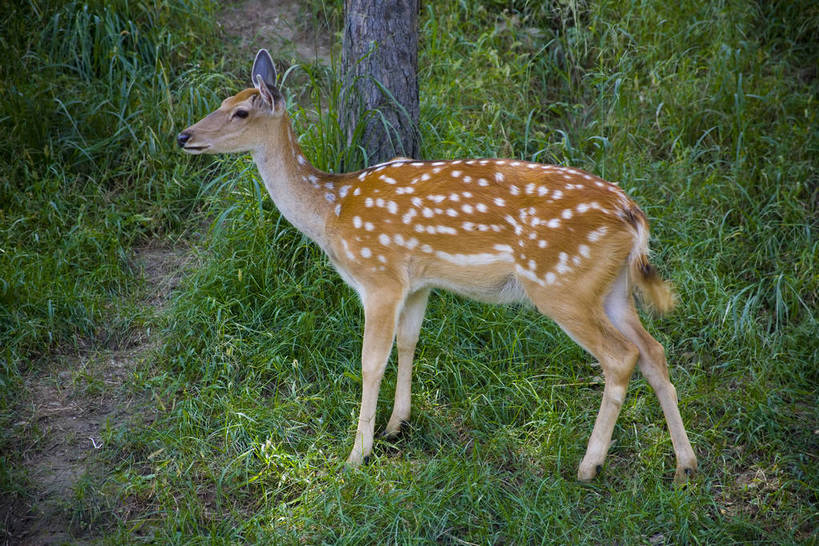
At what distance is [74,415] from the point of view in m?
5.04

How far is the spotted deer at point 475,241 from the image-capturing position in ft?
14.3

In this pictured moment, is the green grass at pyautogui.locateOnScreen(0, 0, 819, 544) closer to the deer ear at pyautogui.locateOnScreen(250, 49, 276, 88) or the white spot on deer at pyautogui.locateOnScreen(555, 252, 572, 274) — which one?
the deer ear at pyautogui.locateOnScreen(250, 49, 276, 88)

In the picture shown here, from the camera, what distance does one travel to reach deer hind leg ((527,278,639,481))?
A: 4352mm

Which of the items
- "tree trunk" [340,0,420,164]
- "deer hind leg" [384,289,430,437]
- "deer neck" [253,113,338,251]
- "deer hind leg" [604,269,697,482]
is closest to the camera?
"deer hind leg" [604,269,697,482]

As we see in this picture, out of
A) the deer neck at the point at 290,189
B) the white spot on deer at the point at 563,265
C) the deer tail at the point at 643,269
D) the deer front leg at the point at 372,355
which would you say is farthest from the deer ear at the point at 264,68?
the deer tail at the point at 643,269

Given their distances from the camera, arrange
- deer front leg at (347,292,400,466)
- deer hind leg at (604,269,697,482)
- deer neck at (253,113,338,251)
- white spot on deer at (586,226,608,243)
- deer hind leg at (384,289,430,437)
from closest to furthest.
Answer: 1. white spot on deer at (586,226,608,243)
2. deer hind leg at (604,269,697,482)
3. deer front leg at (347,292,400,466)
4. deer neck at (253,113,338,251)
5. deer hind leg at (384,289,430,437)

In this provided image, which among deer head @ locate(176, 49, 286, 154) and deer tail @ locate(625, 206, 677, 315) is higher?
deer head @ locate(176, 49, 286, 154)

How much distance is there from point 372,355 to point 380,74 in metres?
1.95

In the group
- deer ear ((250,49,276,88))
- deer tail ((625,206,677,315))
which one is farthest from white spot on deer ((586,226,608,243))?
deer ear ((250,49,276,88))

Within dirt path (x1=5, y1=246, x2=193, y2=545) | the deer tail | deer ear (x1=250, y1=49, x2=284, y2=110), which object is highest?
deer ear (x1=250, y1=49, x2=284, y2=110)

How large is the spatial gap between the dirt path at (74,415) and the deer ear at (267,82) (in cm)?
166

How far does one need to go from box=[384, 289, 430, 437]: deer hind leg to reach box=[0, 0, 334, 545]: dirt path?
4.68ft

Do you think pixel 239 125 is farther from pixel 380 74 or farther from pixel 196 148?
pixel 380 74

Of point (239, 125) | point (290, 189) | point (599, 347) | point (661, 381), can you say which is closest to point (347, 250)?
point (290, 189)
